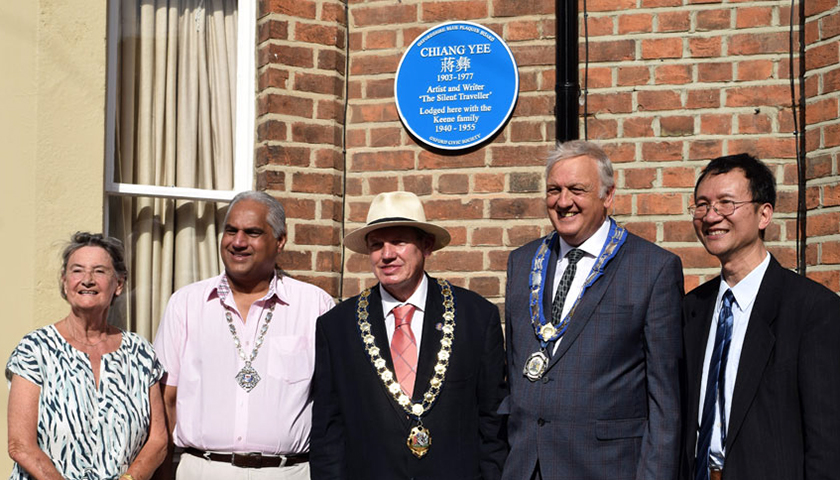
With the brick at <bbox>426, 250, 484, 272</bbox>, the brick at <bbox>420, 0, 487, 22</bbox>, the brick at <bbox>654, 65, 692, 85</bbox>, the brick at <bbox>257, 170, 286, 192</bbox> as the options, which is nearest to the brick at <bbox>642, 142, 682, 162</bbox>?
the brick at <bbox>654, 65, 692, 85</bbox>

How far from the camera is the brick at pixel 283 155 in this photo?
5.26 metres

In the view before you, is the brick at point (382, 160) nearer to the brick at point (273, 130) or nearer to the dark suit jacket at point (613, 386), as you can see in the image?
the brick at point (273, 130)

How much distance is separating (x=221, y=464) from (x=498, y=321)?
1.30m

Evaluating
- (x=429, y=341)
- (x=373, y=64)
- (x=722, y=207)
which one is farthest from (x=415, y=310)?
(x=373, y=64)

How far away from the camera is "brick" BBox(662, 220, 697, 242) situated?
5012 mm

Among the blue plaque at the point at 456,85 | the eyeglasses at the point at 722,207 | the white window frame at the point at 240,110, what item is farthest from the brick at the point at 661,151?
the white window frame at the point at 240,110

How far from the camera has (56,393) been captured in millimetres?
4031

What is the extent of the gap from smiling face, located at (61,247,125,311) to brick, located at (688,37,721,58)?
2972 mm

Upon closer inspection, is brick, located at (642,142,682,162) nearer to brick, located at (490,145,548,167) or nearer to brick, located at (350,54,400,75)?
brick, located at (490,145,548,167)

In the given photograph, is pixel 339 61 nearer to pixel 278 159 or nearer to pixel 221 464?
pixel 278 159

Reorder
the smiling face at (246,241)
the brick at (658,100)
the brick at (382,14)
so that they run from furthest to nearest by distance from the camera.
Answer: the brick at (382,14) → the brick at (658,100) → the smiling face at (246,241)

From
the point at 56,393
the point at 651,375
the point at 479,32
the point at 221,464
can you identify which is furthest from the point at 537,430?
the point at 479,32

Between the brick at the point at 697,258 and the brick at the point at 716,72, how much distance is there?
A: 0.85 metres

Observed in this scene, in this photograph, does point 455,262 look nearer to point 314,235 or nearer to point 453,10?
point 314,235
